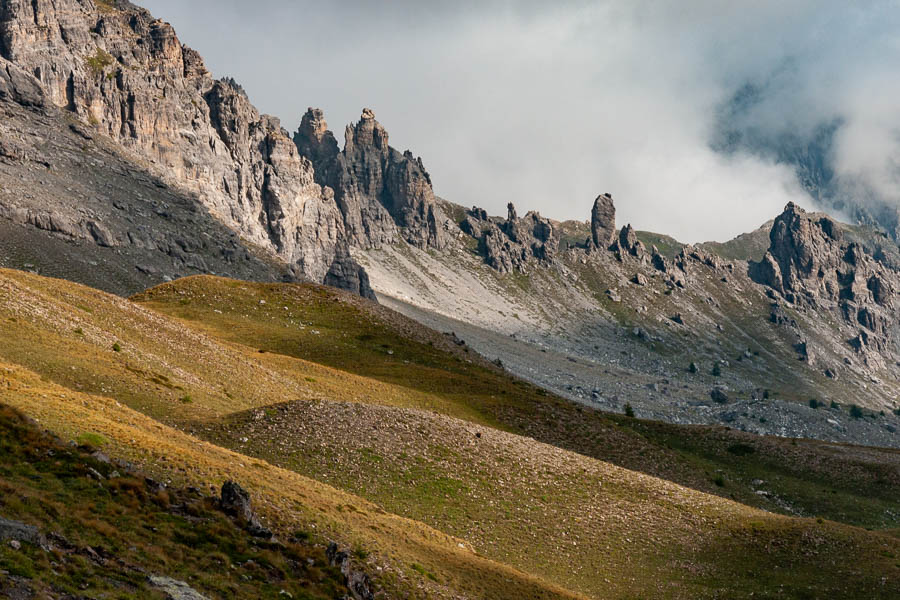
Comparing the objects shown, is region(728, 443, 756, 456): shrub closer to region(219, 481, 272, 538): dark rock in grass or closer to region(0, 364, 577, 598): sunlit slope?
region(0, 364, 577, 598): sunlit slope

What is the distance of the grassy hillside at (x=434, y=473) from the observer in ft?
87.6

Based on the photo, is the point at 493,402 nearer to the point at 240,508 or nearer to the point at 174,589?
the point at 240,508

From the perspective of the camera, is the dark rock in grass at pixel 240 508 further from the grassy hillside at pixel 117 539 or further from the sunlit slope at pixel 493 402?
the sunlit slope at pixel 493 402

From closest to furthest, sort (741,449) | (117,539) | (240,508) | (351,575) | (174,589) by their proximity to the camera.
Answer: (174,589) → (117,539) → (351,575) → (240,508) → (741,449)

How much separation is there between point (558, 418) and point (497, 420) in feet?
17.9

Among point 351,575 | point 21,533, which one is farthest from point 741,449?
point 21,533

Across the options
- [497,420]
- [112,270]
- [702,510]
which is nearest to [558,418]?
[497,420]

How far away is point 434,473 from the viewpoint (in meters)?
38.4

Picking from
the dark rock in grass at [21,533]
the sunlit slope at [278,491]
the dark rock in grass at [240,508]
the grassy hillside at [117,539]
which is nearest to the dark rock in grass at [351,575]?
the grassy hillside at [117,539]

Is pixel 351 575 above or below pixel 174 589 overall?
below

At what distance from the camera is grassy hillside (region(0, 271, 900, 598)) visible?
26.7m

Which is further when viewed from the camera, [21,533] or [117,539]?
[117,539]

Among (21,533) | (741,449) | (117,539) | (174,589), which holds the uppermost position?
(741,449)

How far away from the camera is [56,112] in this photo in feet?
563
